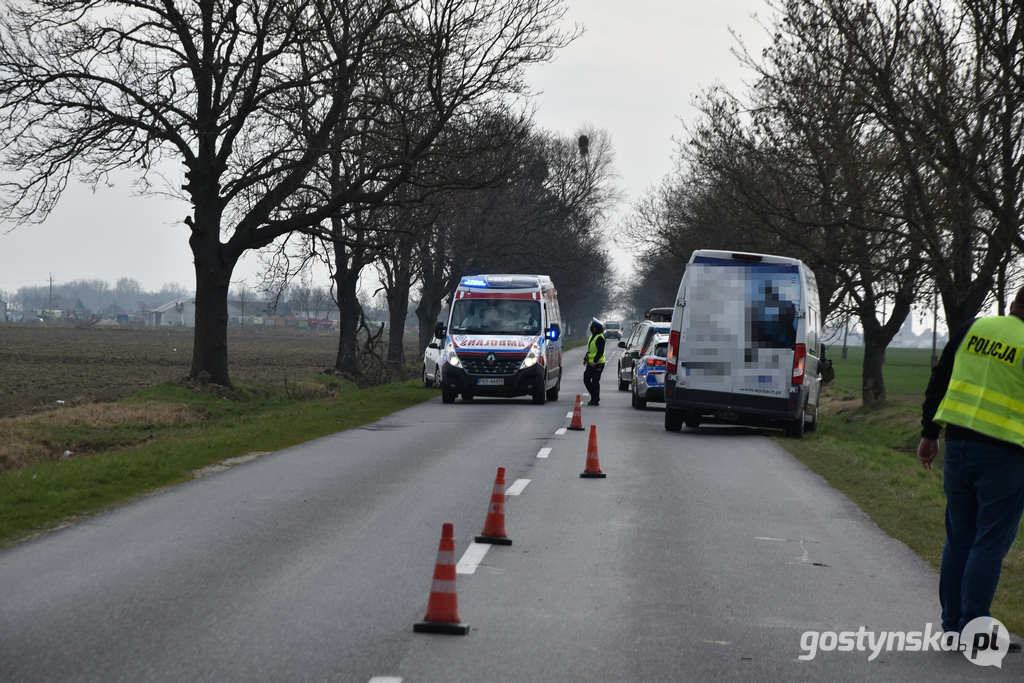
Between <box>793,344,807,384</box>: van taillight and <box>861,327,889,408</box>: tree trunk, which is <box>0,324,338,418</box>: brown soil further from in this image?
<box>861,327,889,408</box>: tree trunk

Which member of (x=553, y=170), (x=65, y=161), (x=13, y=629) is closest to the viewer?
(x=13, y=629)

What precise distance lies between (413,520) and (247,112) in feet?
56.5

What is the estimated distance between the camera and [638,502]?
417 inches

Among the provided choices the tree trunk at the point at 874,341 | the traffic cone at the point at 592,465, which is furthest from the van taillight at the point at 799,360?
the tree trunk at the point at 874,341

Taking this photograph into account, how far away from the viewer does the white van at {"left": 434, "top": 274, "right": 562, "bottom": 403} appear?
78.5 feet

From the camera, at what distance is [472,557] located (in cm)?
767

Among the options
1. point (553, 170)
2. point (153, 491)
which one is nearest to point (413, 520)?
point (153, 491)

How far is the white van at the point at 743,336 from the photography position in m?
17.0

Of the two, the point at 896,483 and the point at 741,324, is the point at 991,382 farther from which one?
the point at 741,324

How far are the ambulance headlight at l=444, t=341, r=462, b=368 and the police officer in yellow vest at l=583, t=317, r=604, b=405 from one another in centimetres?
286

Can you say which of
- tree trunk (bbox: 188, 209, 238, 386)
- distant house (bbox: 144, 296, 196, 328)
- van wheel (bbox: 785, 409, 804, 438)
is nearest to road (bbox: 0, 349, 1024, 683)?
van wheel (bbox: 785, 409, 804, 438)

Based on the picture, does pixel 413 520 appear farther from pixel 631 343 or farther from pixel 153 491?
pixel 631 343

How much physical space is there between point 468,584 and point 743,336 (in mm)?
11065

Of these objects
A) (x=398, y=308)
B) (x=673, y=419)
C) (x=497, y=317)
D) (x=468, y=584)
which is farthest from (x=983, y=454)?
(x=398, y=308)
